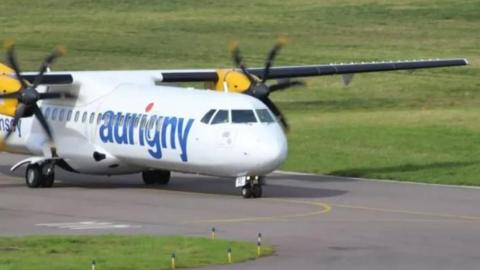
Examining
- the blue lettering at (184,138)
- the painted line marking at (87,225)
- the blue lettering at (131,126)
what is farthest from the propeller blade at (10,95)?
the painted line marking at (87,225)

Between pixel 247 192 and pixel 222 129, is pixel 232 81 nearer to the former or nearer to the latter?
pixel 222 129

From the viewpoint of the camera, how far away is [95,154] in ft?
124

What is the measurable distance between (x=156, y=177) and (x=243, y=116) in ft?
17.7

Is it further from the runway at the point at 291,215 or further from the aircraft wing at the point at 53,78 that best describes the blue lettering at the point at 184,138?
the aircraft wing at the point at 53,78

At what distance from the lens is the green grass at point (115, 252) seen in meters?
24.3

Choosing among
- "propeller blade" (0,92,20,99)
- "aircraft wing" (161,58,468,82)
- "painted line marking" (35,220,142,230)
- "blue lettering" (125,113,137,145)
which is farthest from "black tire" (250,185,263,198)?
"propeller blade" (0,92,20,99)

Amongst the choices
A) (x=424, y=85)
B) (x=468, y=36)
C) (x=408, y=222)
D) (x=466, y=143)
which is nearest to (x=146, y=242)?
(x=408, y=222)

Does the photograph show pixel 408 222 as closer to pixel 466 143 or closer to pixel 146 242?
pixel 146 242

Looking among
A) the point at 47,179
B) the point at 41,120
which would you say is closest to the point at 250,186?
the point at 47,179

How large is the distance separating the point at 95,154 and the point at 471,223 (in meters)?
11.3

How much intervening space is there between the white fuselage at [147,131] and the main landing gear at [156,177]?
1412 millimetres

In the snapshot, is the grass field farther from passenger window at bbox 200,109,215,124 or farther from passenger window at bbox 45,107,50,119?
passenger window at bbox 45,107,50,119

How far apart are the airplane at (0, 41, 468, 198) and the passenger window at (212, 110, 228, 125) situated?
0.9 inches

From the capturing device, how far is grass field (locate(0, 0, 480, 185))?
46.5 m
